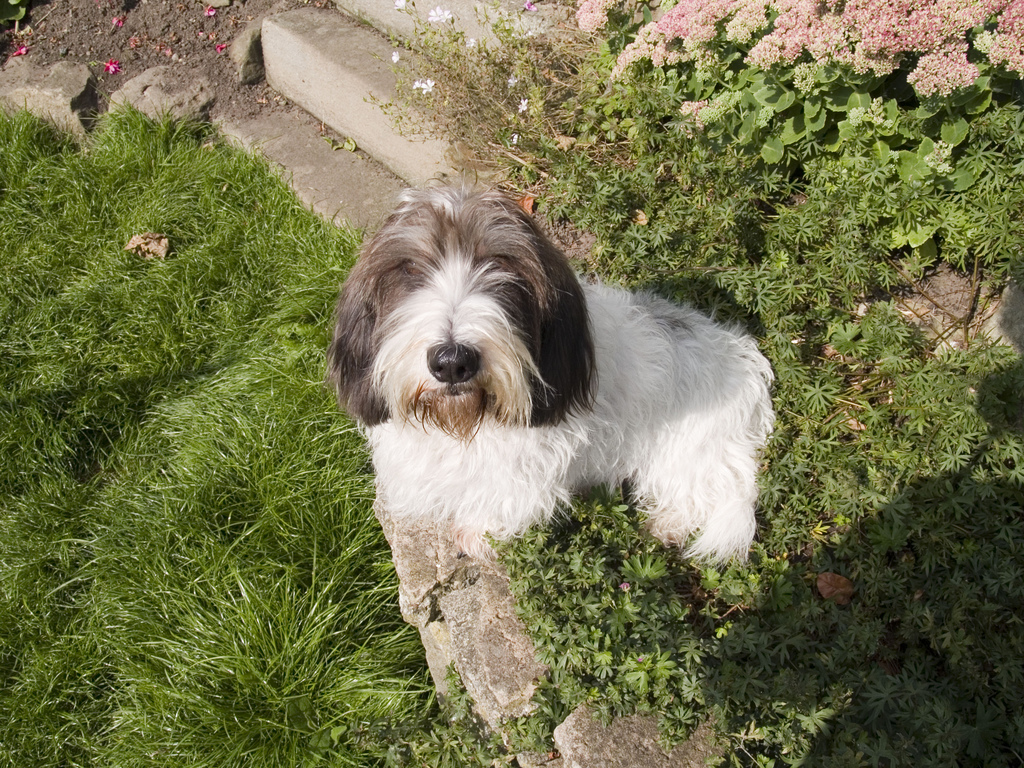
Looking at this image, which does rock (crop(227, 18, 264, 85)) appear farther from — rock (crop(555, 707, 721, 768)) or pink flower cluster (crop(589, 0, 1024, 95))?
rock (crop(555, 707, 721, 768))

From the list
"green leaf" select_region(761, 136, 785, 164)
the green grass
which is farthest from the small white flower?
"green leaf" select_region(761, 136, 785, 164)

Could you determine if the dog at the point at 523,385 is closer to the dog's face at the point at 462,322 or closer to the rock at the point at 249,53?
the dog's face at the point at 462,322

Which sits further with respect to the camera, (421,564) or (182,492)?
(182,492)

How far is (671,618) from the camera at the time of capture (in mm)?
2621

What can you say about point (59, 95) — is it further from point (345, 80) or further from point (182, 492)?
point (182, 492)

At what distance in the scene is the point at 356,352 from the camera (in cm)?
246

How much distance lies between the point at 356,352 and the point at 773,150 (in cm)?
226

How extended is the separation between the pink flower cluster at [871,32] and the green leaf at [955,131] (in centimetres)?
24

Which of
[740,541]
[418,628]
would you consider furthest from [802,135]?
[418,628]

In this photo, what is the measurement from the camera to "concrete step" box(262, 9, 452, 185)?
15.9 ft

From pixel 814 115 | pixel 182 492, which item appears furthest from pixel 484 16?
pixel 182 492

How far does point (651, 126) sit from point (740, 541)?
218cm

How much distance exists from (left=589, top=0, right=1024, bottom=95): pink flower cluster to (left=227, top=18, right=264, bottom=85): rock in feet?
11.4

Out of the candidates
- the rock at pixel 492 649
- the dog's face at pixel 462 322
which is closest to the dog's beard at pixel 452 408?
the dog's face at pixel 462 322
